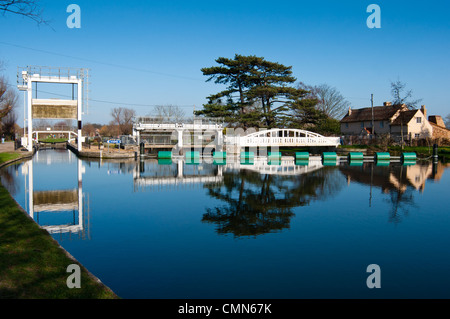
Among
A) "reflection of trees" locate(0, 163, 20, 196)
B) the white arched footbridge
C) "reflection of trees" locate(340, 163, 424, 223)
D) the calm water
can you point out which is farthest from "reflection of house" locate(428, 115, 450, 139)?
"reflection of trees" locate(0, 163, 20, 196)

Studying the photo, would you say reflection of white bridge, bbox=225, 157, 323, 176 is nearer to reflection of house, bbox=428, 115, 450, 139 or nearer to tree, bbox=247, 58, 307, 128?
tree, bbox=247, 58, 307, 128

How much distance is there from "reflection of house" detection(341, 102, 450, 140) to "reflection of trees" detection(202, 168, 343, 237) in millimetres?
33867

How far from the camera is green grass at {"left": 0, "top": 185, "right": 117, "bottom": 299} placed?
566cm

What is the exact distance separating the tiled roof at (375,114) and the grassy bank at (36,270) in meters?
52.6

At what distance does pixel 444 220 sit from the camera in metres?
12.1

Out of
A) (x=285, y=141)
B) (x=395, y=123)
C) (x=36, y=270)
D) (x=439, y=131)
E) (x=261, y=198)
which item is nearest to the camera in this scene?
(x=36, y=270)

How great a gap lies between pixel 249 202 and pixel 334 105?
61107 mm

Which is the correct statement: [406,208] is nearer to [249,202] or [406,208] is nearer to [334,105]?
[249,202]

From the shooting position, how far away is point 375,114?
57781 mm

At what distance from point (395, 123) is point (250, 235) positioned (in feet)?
164

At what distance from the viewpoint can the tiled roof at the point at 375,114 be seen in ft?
179

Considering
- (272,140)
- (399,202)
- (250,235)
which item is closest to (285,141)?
(272,140)

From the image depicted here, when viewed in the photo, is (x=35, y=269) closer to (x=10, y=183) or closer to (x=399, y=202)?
(x=399, y=202)
